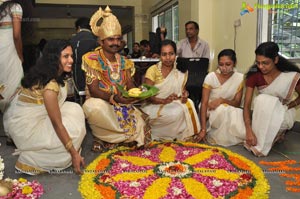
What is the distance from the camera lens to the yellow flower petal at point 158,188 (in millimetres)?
1834

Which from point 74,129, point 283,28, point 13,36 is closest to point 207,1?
point 283,28

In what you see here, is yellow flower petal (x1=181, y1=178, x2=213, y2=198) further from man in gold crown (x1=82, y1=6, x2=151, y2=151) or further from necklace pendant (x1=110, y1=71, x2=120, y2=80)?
necklace pendant (x1=110, y1=71, x2=120, y2=80)

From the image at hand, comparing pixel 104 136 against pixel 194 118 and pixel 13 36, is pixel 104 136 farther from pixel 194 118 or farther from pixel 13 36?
pixel 13 36

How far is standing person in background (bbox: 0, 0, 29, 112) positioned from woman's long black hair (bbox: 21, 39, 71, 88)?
2.41 ft

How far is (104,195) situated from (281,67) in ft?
6.24

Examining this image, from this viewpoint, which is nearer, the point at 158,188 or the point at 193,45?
the point at 158,188

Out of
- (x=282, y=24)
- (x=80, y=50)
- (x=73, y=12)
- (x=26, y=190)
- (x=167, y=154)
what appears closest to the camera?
(x=26, y=190)

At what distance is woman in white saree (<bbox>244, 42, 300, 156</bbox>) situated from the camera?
257 centimetres

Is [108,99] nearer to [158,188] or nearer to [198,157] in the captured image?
[198,157]

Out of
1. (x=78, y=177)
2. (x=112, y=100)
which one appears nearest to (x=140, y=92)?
(x=112, y=100)

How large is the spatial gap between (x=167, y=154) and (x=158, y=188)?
0.62 metres

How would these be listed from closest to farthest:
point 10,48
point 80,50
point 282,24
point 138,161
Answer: point 138,161, point 10,48, point 80,50, point 282,24

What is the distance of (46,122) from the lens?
222 cm

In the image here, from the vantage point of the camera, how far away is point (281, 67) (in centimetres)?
273
